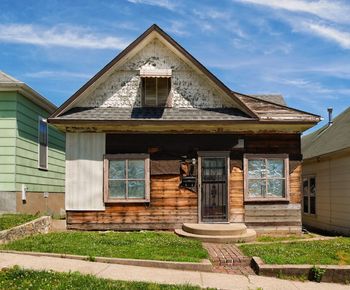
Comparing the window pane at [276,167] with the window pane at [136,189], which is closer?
the window pane at [136,189]

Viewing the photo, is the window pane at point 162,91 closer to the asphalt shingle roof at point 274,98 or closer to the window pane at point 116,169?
the window pane at point 116,169

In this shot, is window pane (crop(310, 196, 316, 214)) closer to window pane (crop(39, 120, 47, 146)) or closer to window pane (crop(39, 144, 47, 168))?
window pane (crop(39, 144, 47, 168))

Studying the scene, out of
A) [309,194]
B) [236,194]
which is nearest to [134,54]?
[236,194]

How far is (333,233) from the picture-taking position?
671 inches

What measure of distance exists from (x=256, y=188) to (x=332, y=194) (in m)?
3.91

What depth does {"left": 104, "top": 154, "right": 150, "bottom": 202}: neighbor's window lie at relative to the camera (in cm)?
1511

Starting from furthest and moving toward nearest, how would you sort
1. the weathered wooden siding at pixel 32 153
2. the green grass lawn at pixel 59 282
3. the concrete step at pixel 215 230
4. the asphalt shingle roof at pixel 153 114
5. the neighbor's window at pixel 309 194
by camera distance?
the neighbor's window at pixel 309 194
the weathered wooden siding at pixel 32 153
the asphalt shingle roof at pixel 153 114
the concrete step at pixel 215 230
the green grass lawn at pixel 59 282

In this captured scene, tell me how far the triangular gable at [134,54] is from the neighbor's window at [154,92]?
1.12 meters

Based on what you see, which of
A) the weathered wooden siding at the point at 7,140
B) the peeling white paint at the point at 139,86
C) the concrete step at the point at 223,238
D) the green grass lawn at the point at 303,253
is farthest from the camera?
the weathered wooden siding at the point at 7,140

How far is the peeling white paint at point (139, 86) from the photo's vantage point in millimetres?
15711

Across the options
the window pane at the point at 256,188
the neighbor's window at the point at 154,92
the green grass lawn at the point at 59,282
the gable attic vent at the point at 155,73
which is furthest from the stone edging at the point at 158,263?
the gable attic vent at the point at 155,73

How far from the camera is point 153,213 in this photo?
49.4 ft

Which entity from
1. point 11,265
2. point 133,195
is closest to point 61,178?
point 133,195

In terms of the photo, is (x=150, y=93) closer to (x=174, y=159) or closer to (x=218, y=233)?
(x=174, y=159)
